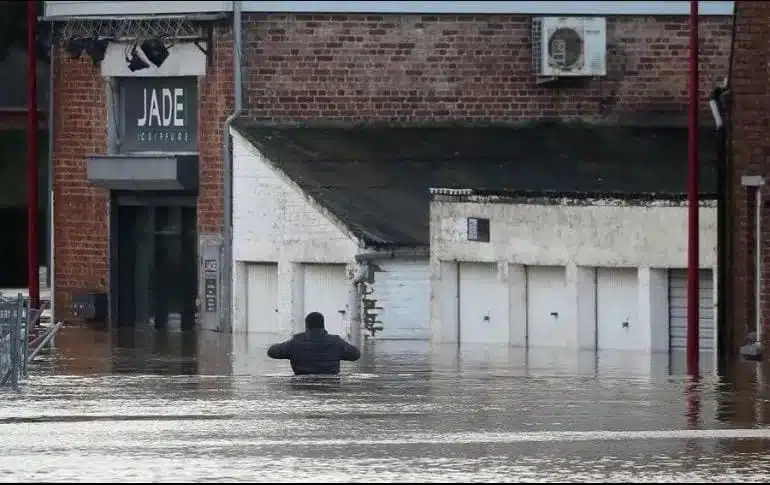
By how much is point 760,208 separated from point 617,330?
11.2 feet

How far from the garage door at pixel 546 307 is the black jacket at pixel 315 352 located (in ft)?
30.7

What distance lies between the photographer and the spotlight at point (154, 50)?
43562mm

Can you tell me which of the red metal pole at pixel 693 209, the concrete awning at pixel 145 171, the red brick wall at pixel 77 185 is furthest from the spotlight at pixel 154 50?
the red metal pole at pixel 693 209

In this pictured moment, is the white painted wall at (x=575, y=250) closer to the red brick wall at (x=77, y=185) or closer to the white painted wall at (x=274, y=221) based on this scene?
the white painted wall at (x=274, y=221)

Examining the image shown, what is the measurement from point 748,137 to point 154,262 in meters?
15.2

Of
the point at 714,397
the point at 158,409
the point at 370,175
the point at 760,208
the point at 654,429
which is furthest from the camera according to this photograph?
the point at 370,175

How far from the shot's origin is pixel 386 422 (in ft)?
68.9

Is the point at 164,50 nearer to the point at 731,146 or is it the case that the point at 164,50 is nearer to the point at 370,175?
the point at 370,175

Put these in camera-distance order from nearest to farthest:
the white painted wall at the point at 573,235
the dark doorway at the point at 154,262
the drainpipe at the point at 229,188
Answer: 1. the white painted wall at the point at 573,235
2. the drainpipe at the point at 229,188
3. the dark doorway at the point at 154,262

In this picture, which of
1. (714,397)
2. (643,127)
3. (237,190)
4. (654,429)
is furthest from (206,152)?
(654,429)

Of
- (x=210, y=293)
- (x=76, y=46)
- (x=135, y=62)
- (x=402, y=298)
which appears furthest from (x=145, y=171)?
(x=402, y=298)

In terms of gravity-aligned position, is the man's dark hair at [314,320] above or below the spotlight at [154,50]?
below

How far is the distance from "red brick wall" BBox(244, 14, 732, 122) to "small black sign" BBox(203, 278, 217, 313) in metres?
3.35

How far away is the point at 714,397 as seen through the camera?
2480 cm
